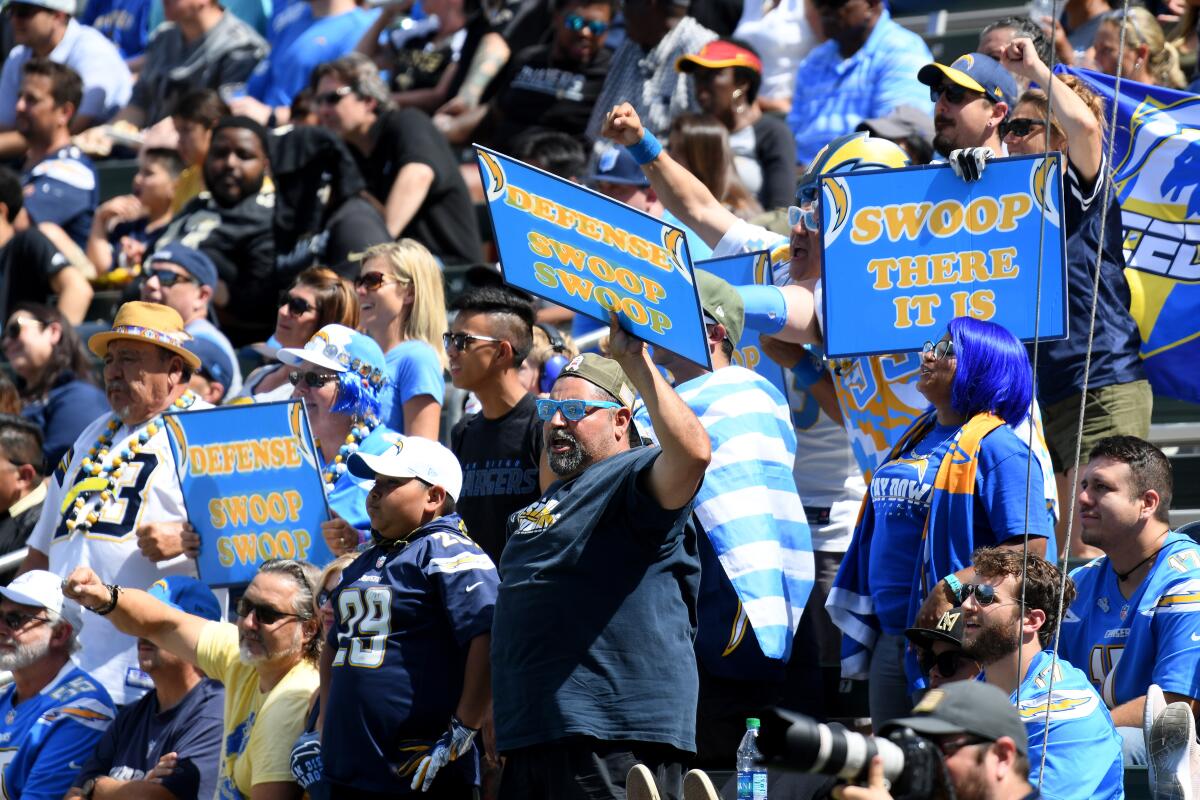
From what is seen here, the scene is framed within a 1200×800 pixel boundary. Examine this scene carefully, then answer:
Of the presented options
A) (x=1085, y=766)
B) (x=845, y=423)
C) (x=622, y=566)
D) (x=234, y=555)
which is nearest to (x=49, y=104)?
(x=234, y=555)

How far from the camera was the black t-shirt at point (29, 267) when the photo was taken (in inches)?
393

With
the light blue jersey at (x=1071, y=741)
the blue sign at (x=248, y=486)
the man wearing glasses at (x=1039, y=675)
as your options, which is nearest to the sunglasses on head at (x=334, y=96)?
the blue sign at (x=248, y=486)

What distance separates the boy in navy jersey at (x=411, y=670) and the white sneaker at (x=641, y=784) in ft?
2.36

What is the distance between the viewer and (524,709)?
15.3ft

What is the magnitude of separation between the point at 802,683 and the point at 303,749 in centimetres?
A: 140

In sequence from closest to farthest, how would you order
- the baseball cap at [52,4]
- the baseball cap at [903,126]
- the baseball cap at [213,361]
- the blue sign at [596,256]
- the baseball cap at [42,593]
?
the blue sign at [596,256]
the baseball cap at [42,593]
the baseball cap at [903,126]
the baseball cap at [213,361]
the baseball cap at [52,4]

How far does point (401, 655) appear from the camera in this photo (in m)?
5.18

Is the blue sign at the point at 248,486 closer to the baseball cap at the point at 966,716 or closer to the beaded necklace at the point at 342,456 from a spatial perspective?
the beaded necklace at the point at 342,456

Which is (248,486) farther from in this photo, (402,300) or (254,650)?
(402,300)

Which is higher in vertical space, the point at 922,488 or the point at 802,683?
the point at 922,488

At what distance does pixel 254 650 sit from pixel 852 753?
10.4 feet

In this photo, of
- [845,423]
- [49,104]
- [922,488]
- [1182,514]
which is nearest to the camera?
[922,488]

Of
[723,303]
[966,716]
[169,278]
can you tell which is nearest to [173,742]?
[723,303]

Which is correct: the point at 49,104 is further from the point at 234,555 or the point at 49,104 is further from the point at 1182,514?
the point at 1182,514
